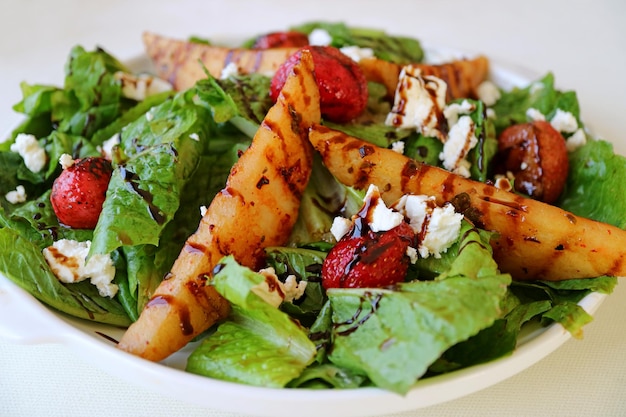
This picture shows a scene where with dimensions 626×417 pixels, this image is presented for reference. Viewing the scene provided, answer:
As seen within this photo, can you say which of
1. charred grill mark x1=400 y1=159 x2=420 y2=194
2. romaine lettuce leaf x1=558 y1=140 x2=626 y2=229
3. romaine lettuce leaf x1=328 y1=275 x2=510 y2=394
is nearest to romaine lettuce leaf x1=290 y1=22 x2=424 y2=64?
romaine lettuce leaf x1=558 y1=140 x2=626 y2=229

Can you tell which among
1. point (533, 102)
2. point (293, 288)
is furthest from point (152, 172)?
point (533, 102)

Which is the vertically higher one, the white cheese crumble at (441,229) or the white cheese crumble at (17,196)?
the white cheese crumble at (441,229)

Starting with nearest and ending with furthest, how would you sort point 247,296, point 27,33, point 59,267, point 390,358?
point 390,358 < point 247,296 < point 59,267 < point 27,33

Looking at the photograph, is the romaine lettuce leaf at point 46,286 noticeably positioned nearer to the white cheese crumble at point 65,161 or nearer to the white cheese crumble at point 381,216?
the white cheese crumble at point 65,161

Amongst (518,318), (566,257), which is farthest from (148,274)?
(566,257)

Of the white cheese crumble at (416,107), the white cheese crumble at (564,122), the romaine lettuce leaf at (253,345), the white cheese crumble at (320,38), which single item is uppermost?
the white cheese crumble at (320,38)

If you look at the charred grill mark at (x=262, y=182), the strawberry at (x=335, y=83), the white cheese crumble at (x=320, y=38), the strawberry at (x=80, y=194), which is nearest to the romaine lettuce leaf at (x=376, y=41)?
the white cheese crumble at (x=320, y=38)

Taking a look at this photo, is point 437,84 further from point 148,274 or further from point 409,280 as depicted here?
point 148,274
